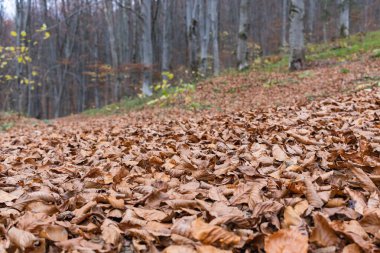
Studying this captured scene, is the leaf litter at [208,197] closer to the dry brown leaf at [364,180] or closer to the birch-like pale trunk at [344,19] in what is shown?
the dry brown leaf at [364,180]

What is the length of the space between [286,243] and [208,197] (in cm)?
65

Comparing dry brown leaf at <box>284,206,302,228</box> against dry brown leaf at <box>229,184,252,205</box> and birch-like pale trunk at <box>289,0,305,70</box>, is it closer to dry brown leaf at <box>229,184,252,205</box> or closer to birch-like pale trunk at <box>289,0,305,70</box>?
dry brown leaf at <box>229,184,252,205</box>

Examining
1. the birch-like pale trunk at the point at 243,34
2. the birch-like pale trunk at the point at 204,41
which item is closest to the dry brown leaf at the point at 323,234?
the birch-like pale trunk at the point at 243,34

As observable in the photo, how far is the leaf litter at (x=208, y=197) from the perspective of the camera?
146 cm

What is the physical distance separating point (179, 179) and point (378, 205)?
3.97 feet

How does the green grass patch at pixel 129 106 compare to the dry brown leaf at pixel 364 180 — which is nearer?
the dry brown leaf at pixel 364 180

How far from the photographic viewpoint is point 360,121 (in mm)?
3516

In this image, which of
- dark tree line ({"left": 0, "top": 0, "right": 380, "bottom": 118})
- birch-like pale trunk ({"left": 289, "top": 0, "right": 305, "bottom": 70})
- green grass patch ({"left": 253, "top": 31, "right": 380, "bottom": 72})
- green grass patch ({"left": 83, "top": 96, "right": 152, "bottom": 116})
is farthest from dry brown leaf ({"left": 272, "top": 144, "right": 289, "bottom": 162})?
dark tree line ({"left": 0, "top": 0, "right": 380, "bottom": 118})

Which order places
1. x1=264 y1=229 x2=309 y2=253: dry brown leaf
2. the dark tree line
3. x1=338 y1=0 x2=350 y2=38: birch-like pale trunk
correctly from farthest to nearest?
1. the dark tree line
2. x1=338 y1=0 x2=350 y2=38: birch-like pale trunk
3. x1=264 y1=229 x2=309 y2=253: dry brown leaf

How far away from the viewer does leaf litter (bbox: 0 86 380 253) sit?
4.78 feet

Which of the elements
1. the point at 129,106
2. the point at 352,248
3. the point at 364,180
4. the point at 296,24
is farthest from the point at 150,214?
the point at 129,106

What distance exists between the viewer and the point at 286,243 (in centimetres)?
134

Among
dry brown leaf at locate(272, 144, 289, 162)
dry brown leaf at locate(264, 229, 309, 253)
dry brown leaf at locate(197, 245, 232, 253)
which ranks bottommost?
dry brown leaf at locate(197, 245, 232, 253)

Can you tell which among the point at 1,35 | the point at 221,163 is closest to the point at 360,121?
the point at 221,163
